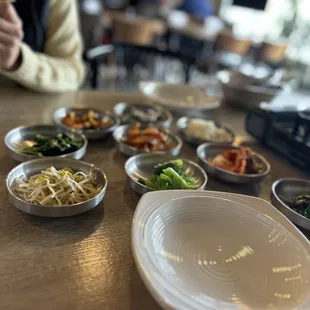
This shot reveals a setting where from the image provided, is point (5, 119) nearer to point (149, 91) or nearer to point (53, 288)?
point (149, 91)

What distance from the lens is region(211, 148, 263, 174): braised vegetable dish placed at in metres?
1.17

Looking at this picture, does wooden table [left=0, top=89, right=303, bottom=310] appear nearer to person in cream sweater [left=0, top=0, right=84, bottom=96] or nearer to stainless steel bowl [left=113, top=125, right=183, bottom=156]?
stainless steel bowl [left=113, top=125, right=183, bottom=156]

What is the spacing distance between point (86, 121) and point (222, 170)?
0.52m

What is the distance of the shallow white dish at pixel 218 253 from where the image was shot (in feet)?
2.14

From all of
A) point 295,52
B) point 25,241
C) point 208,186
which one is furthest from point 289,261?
point 295,52

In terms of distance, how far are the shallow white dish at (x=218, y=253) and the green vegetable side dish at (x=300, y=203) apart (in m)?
0.19

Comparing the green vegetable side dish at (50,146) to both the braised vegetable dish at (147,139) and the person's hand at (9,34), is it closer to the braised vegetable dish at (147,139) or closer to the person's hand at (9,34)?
the braised vegetable dish at (147,139)

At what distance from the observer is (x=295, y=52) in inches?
240

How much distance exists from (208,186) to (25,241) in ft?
1.79

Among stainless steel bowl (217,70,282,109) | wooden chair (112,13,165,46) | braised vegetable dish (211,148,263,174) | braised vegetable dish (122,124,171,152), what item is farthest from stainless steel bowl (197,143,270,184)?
wooden chair (112,13,165,46)

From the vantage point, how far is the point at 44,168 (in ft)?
3.24

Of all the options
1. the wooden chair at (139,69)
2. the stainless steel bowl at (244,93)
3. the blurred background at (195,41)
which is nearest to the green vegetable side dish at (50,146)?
the stainless steel bowl at (244,93)

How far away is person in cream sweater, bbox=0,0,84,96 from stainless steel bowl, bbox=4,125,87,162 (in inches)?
15.0

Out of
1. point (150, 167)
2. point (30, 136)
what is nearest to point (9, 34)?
point (30, 136)
